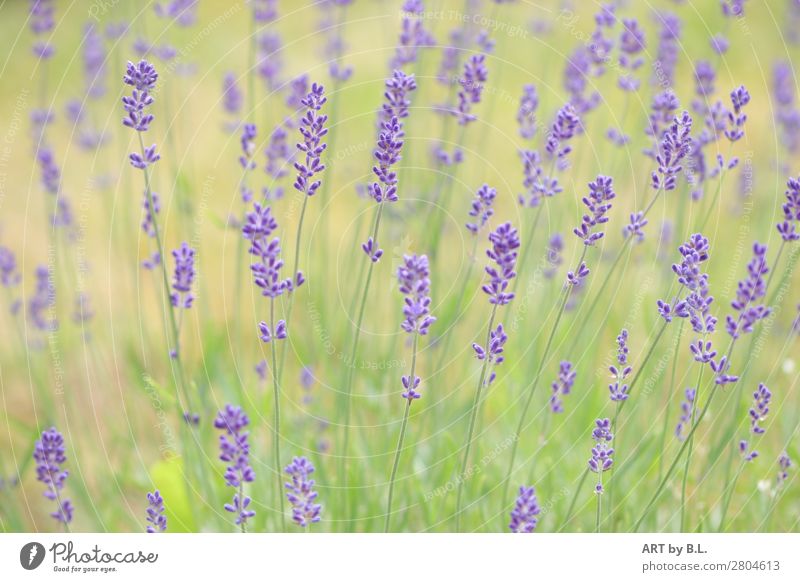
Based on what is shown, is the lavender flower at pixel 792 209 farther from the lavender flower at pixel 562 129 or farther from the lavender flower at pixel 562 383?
the lavender flower at pixel 562 383

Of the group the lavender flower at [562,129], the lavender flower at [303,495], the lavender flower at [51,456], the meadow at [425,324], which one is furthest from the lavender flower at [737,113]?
the lavender flower at [51,456]

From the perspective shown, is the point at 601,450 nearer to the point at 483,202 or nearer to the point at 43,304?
the point at 483,202

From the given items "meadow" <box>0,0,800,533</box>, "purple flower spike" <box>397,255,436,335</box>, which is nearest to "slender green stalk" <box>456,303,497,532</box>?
"meadow" <box>0,0,800,533</box>

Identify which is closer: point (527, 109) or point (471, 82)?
point (471, 82)

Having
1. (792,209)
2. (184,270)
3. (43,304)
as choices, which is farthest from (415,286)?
(43,304)

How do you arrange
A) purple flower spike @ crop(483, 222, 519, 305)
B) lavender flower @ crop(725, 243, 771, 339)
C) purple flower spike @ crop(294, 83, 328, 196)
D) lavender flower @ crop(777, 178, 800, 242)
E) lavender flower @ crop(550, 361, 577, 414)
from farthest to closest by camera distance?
lavender flower @ crop(550, 361, 577, 414) < lavender flower @ crop(725, 243, 771, 339) < lavender flower @ crop(777, 178, 800, 242) < purple flower spike @ crop(294, 83, 328, 196) < purple flower spike @ crop(483, 222, 519, 305)
